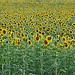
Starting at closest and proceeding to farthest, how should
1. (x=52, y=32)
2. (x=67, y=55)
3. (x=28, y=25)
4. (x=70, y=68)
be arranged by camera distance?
1. (x=70, y=68)
2. (x=67, y=55)
3. (x=52, y=32)
4. (x=28, y=25)

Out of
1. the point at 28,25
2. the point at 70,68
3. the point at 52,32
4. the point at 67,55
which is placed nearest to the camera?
the point at 70,68

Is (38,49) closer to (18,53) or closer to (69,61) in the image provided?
(18,53)

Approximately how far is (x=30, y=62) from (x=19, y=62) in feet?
0.79

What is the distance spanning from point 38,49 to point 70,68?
2.73ft

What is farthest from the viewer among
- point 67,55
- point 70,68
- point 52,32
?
point 52,32

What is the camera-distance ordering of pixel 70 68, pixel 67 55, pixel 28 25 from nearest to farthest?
pixel 70 68, pixel 67 55, pixel 28 25

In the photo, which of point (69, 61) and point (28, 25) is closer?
point (69, 61)

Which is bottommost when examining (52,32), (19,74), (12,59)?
(19,74)

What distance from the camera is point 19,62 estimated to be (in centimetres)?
422

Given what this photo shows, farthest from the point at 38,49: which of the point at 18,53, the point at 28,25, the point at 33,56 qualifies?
the point at 28,25

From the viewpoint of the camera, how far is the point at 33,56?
4.31 metres

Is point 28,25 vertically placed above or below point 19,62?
above

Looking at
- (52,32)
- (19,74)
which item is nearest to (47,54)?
(19,74)

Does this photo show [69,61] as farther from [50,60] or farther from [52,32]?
[52,32]
